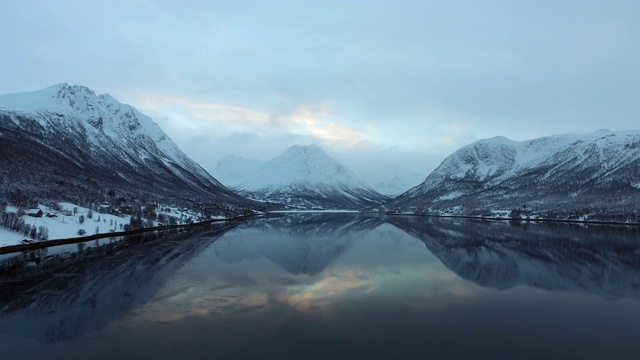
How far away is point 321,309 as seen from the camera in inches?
1065

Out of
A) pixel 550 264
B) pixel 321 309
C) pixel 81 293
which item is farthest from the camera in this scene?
pixel 550 264

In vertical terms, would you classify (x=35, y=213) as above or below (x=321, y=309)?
above

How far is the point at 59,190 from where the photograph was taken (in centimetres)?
9075

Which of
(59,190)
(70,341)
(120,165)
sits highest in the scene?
(120,165)

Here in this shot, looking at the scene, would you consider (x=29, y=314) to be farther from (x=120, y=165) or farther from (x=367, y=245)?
(x=120, y=165)

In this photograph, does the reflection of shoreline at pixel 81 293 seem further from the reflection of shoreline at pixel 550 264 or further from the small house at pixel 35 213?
the reflection of shoreline at pixel 550 264

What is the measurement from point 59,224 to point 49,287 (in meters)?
40.5

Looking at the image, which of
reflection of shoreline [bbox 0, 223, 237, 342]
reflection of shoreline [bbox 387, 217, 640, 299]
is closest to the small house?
reflection of shoreline [bbox 0, 223, 237, 342]

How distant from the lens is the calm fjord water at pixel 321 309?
19422 millimetres

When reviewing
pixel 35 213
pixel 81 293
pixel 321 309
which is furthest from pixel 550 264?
pixel 35 213

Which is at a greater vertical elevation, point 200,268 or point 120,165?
point 120,165

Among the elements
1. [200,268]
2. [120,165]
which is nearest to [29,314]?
[200,268]

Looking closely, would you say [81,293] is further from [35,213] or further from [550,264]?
[550,264]

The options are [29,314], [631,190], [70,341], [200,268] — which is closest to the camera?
[70,341]
